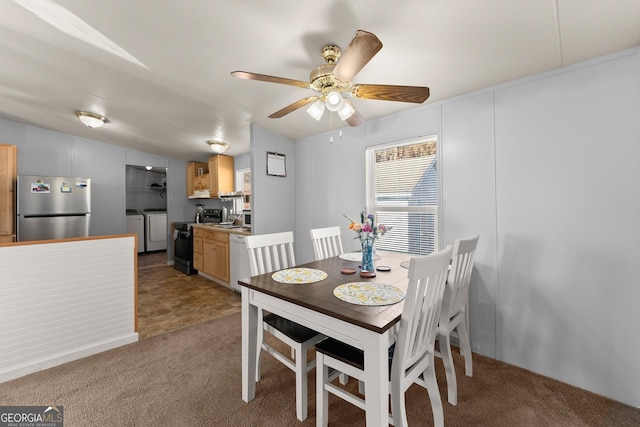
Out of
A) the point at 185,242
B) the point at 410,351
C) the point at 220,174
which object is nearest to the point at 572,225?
the point at 410,351

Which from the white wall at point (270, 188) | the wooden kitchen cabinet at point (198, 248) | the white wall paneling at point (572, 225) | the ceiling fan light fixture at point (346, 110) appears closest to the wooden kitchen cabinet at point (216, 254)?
the wooden kitchen cabinet at point (198, 248)

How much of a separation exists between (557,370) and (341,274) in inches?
67.6

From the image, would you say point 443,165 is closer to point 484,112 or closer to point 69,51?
point 484,112

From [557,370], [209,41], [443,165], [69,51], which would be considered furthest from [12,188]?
[557,370]

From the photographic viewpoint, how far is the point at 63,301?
83.6 inches

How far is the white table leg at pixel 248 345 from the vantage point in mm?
1665

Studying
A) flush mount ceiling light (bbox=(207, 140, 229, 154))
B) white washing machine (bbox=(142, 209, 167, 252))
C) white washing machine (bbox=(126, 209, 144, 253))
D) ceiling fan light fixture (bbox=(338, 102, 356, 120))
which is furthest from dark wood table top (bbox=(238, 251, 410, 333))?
white washing machine (bbox=(142, 209, 167, 252))

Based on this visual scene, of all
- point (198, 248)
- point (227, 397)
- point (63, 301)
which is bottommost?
point (227, 397)

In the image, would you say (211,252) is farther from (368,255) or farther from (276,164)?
(368,255)

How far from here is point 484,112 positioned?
7.09ft

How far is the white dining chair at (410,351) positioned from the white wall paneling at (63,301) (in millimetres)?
2107

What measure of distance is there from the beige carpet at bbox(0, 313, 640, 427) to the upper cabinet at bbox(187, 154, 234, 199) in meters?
3.22

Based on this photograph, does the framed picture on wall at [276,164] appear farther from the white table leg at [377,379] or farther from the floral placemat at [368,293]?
the white table leg at [377,379]

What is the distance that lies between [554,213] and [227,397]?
2.64 meters
